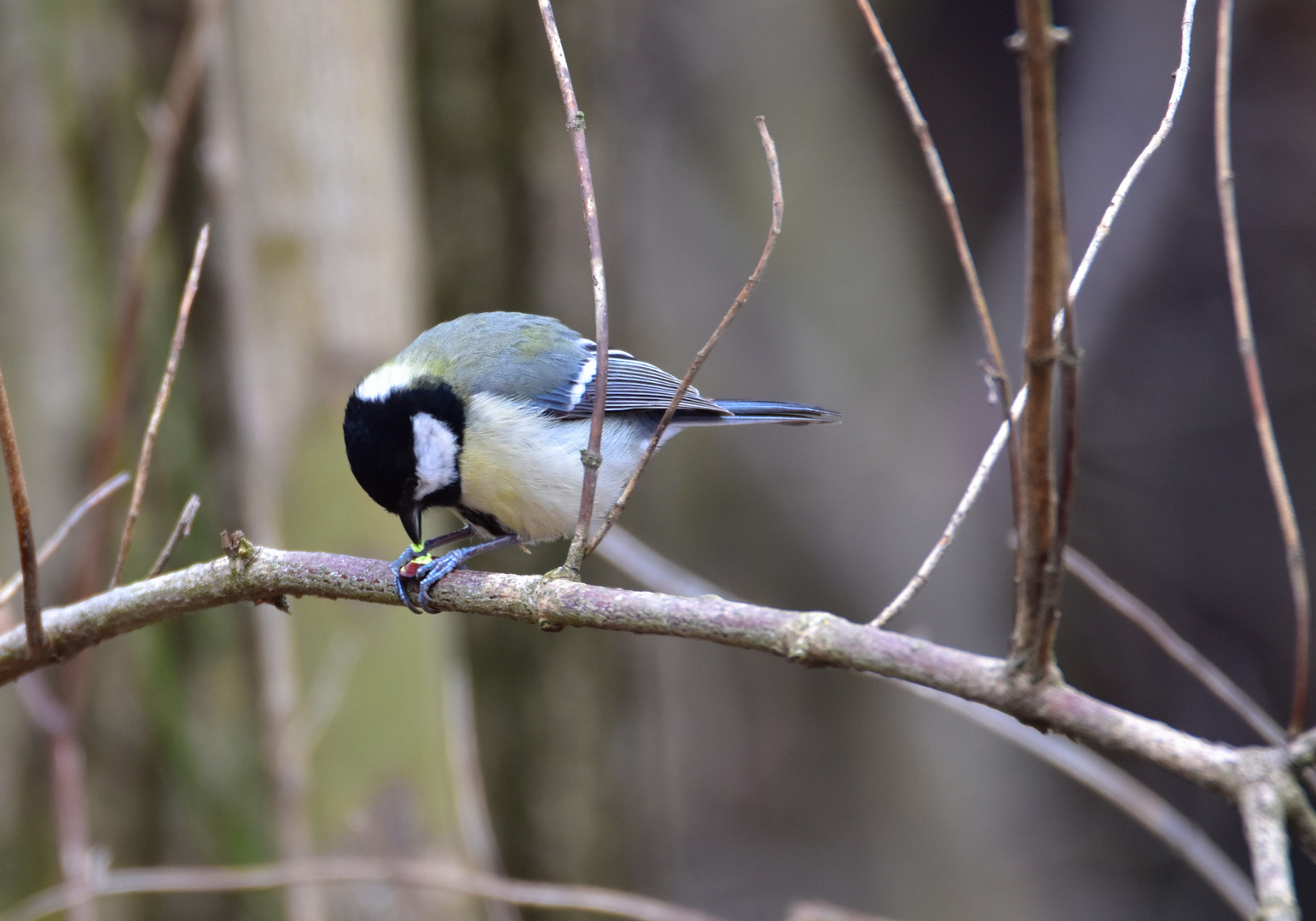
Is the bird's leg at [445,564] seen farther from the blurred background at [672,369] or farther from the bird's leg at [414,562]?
the blurred background at [672,369]

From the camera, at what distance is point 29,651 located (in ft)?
4.13

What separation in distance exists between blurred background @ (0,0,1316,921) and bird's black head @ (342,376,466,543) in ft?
1.37

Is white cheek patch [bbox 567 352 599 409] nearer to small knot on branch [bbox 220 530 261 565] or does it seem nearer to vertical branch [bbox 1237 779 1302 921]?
small knot on branch [bbox 220 530 261 565]

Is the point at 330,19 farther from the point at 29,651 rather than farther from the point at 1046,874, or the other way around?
the point at 1046,874

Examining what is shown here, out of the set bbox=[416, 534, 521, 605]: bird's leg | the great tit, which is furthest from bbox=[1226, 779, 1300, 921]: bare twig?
the great tit

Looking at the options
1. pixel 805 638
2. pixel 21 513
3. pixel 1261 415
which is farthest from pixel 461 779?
pixel 1261 415

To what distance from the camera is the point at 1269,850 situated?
26.6 inches

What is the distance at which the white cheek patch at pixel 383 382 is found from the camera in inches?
83.0

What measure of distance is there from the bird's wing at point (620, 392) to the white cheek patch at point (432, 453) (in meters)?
0.22

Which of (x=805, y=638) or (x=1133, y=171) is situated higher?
(x=1133, y=171)

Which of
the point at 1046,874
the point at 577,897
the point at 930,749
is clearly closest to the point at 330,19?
the point at 577,897

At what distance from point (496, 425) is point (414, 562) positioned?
58cm

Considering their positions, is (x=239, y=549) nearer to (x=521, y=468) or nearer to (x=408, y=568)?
(x=408, y=568)

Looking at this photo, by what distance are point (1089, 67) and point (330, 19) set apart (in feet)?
11.8
